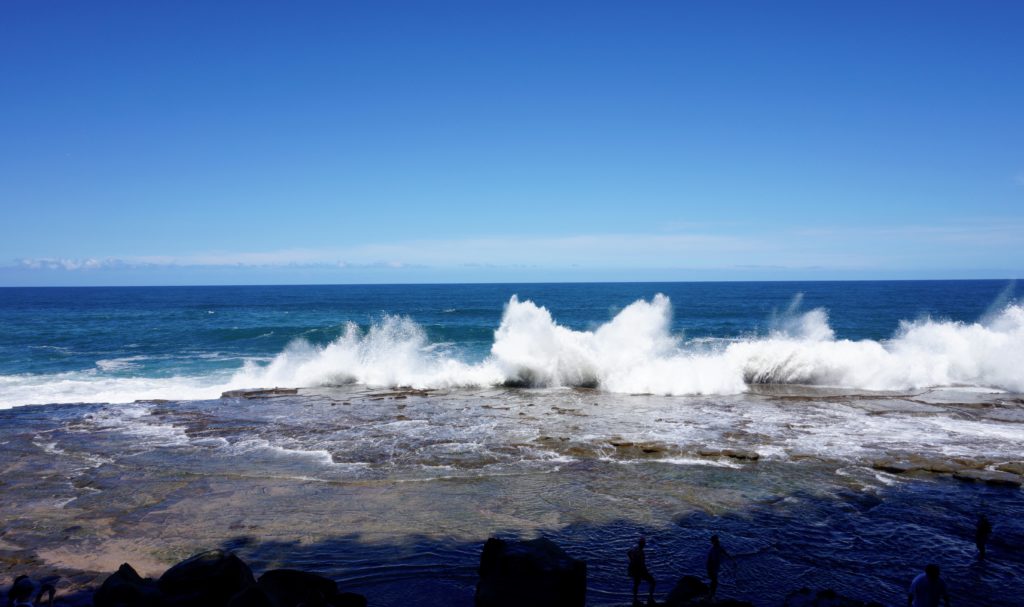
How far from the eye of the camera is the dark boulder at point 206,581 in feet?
21.6

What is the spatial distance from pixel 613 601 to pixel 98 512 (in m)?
9.03

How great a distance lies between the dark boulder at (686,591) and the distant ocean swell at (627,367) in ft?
49.7

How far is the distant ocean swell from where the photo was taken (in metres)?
23.0

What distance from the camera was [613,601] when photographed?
7500 mm

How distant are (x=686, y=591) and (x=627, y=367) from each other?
17.1m

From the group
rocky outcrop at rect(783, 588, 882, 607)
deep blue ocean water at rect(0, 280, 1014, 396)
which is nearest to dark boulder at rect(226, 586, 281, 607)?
rocky outcrop at rect(783, 588, 882, 607)

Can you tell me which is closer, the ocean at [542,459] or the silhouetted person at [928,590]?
the silhouetted person at [928,590]

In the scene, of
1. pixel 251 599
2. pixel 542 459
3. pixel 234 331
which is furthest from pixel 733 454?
pixel 234 331

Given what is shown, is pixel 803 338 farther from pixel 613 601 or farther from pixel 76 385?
pixel 76 385

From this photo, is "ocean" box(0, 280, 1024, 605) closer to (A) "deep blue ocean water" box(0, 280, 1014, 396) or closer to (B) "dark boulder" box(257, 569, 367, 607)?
(B) "dark boulder" box(257, 569, 367, 607)

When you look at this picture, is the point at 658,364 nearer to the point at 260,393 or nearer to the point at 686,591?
the point at 260,393

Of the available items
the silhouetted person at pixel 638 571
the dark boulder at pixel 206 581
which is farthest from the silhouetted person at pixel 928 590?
the dark boulder at pixel 206 581

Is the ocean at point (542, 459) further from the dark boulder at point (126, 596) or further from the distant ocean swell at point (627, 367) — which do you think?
the dark boulder at point (126, 596)

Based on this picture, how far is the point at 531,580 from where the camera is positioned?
22.2 feet
